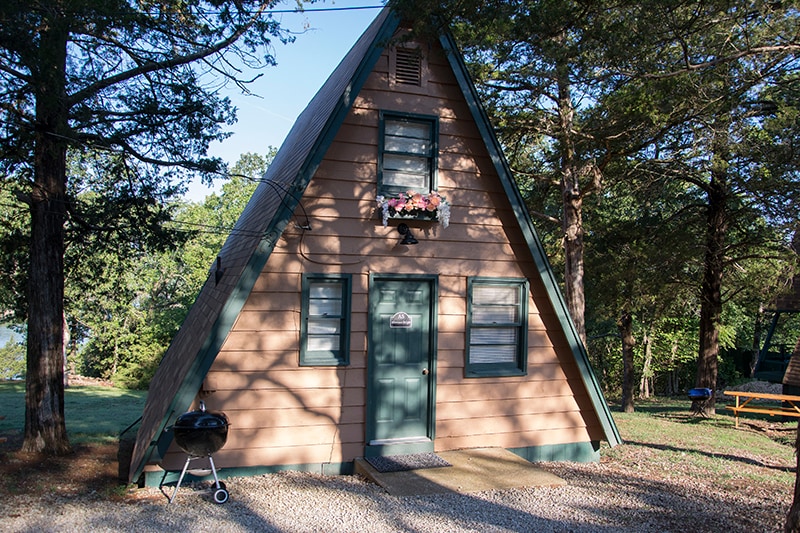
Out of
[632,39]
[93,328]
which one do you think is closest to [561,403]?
[632,39]

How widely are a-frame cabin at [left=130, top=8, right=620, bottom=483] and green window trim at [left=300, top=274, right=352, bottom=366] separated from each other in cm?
2

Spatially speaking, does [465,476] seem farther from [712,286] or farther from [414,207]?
[712,286]

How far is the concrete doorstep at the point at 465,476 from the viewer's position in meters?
6.23

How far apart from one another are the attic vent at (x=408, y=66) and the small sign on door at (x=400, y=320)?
2.89 m

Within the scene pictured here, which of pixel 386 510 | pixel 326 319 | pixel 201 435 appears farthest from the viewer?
pixel 326 319

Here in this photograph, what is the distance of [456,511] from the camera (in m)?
5.61

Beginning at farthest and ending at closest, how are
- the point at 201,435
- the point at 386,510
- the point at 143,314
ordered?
1. the point at 143,314
2. the point at 201,435
3. the point at 386,510

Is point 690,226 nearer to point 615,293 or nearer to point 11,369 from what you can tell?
point 615,293

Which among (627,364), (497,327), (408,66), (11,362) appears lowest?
(11,362)

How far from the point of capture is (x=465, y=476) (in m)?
6.61

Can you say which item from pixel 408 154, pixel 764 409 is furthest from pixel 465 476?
pixel 764 409

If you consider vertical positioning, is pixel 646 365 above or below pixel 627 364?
below

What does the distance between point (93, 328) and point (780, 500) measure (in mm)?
25192

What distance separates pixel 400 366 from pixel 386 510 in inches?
81.2
